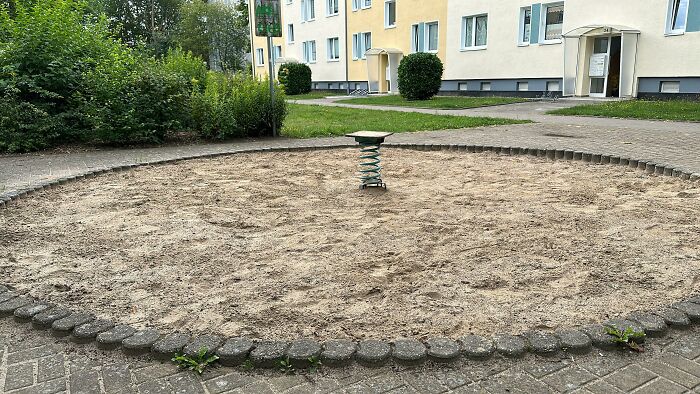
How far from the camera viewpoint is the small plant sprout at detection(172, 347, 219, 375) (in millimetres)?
2629

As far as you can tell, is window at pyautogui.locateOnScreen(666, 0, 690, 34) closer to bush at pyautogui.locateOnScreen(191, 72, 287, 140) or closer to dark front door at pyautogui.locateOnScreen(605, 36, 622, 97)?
dark front door at pyautogui.locateOnScreen(605, 36, 622, 97)

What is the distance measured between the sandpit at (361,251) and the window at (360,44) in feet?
79.1

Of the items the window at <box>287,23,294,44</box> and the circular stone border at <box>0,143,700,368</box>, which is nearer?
the circular stone border at <box>0,143,700,368</box>

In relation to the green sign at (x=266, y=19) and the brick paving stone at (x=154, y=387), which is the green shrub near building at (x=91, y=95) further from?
the brick paving stone at (x=154, y=387)

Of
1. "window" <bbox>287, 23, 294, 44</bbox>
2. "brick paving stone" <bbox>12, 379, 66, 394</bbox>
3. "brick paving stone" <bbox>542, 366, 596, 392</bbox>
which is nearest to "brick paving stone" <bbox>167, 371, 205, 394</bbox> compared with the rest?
"brick paving stone" <bbox>12, 379, 66, 394</bbox>

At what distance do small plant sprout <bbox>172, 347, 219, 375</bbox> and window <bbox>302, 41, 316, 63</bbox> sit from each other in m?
33.5

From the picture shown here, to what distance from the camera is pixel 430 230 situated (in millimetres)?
4750

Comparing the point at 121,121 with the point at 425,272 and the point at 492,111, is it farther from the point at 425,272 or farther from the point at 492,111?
the point at 492,111

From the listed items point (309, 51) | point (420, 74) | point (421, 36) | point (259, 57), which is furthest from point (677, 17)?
point (259, 57)

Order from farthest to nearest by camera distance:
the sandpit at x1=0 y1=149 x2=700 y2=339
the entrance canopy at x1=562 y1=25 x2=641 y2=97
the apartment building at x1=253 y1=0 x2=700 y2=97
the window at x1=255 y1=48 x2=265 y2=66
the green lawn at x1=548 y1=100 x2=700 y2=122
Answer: the window at x1=255 y1=48 x2=265 y2=66 → the entrance canopy at x1=562 y1=25 x2=641 y2=97 → the apartment building at x1=253 y1=0 x2=700 y2=97 → the green lawn at x1=548 y1=100 x2=700 y2=122 → the sandpit at x1=0 y1=149 x2=700 y2=339

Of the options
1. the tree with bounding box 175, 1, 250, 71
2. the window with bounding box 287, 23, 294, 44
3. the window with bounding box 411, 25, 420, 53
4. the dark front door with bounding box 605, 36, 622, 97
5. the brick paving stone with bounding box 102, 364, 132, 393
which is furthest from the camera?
the tree with bounding box 175, 1, 250, 71

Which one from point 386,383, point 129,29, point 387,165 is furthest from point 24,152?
point 129,29

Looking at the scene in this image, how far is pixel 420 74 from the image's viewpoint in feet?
68.4

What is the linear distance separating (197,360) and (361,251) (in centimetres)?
182
